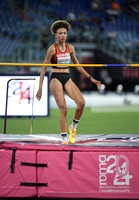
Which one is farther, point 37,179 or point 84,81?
point 84,81

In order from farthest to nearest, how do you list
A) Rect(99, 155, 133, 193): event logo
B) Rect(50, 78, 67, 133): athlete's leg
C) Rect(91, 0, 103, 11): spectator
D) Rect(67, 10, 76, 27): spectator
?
Rect(91, 0, 103, 11): spectator
Rect(67, 10, 76, 27): spectator
Rect(50, 78, 67, 133): athlete's leg
Rect(99, 155, 133, 193): event logo

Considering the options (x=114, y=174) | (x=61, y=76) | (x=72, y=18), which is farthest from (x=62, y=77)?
(x=72, y=18)

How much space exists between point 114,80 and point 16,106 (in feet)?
43.8

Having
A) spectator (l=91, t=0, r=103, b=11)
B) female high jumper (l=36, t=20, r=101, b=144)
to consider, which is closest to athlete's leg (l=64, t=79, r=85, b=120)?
female high jumper (l=36, t=20, r=101, b=144)

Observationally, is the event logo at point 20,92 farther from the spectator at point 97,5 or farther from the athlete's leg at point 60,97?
the spectator at point 97,5

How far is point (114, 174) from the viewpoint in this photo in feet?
8.20

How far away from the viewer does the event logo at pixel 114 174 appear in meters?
2.49

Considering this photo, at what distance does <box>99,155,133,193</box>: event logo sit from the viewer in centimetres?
249

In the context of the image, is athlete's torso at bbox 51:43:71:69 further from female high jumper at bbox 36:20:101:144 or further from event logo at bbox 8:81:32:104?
event logo at bbox 8:81:32:104

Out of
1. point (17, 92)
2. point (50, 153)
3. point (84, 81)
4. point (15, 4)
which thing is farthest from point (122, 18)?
point (50, 153)

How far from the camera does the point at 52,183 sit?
2531 millimetres

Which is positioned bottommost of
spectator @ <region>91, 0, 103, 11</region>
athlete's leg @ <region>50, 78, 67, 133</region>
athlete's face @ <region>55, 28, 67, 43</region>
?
athlete's leg @ <region>50, 78, 67, 133</region>

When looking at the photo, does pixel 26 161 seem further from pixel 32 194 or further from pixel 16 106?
pixel 16 106

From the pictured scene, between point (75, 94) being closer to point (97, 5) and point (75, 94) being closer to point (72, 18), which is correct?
point (72, 18)
